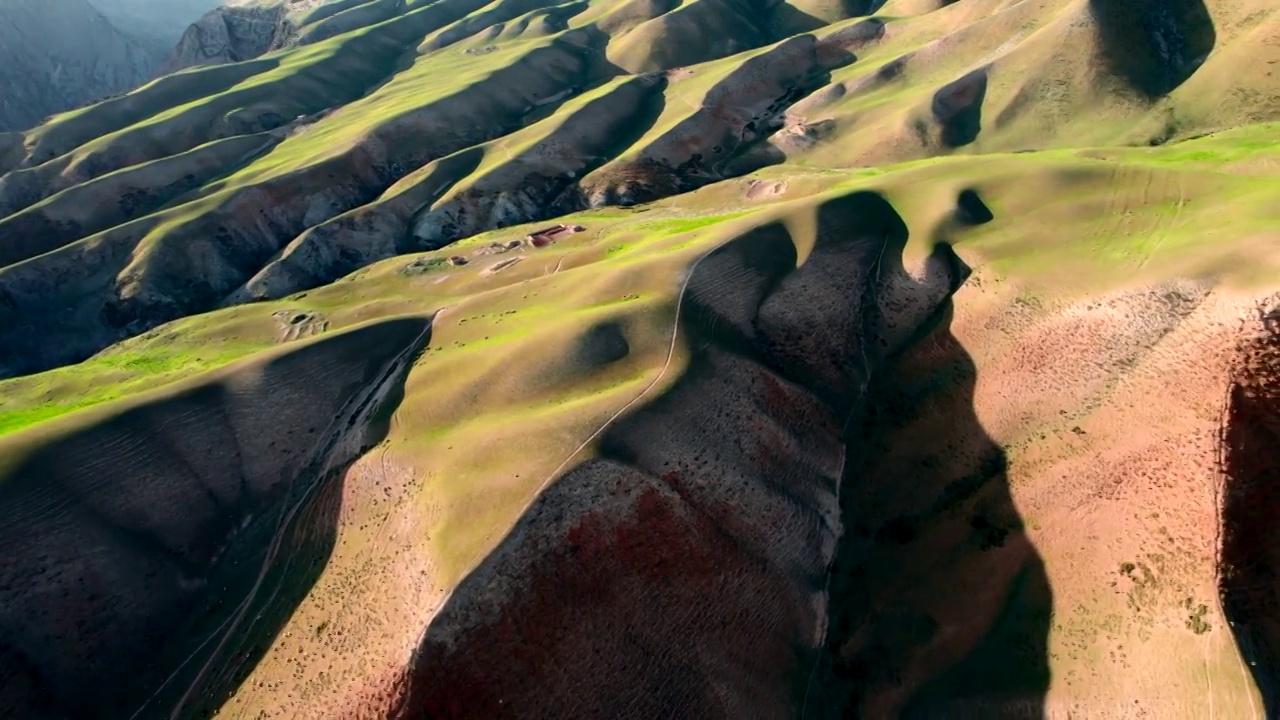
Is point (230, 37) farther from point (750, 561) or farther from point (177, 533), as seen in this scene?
point (750, 561)

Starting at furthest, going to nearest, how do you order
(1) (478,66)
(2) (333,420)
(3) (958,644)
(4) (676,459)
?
(1) (478,66) < (2) (333,420) < (4) (676,459) < (3) (958,644)

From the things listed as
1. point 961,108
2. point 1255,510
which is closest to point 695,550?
point 1255,510

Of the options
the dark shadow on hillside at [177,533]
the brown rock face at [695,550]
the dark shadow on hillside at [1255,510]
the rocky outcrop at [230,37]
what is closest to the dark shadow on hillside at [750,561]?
the brown rock face at [695,550]

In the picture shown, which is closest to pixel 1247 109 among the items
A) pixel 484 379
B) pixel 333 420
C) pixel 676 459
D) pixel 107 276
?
pixel 676 459

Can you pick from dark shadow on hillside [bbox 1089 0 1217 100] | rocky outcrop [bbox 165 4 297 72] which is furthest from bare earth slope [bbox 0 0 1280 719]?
rocky outcrop [bbox 165 4 297 72]

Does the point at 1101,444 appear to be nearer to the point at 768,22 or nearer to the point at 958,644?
the point at 958,644

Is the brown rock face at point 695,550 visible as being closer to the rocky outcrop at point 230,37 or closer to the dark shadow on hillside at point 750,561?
the dark shadow on hillside at point 750,561

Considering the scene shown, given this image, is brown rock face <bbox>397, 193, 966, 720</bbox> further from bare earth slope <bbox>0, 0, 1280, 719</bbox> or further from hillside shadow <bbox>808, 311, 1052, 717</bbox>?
hillside shadow <bbox>808, 311, 1052, 717</bbox>
